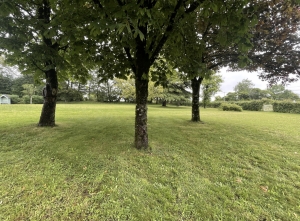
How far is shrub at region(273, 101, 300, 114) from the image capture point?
2103cm

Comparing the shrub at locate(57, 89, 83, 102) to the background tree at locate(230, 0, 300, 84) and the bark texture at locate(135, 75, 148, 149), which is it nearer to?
the bark texture at locate(135, 75, 148, 149)

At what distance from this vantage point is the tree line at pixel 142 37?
3268 mm

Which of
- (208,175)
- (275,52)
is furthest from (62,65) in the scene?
(275,52)

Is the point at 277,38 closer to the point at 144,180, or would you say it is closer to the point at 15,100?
the point at 144,180

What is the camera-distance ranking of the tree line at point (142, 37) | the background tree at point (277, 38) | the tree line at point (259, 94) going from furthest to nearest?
the tree line at point (259, 94), the background tree at point (277, 38), the tree line at point (142, 37)

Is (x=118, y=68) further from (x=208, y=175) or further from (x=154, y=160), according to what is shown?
(x=208, y=175)

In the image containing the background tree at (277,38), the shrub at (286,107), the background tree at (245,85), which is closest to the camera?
the background tree at (277,38)

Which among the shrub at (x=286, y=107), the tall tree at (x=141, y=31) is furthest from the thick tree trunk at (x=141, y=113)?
the shrub at (x=286, y=107)

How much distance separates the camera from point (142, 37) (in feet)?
7.54

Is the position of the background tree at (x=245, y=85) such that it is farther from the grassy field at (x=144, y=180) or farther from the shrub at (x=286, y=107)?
the grassy field at (x=144, y=180)

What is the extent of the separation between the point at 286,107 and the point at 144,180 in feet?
92.3

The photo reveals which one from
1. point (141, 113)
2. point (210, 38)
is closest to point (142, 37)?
point (141, 113)

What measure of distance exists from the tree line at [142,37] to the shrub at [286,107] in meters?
20.0

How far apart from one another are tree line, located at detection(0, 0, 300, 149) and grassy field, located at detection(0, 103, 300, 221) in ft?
3.68
